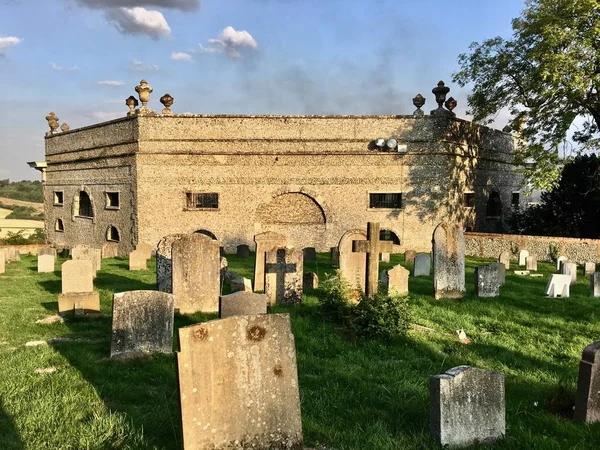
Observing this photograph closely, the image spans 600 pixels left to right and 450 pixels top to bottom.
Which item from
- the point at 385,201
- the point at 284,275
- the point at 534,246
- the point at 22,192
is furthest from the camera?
the point at 22,192

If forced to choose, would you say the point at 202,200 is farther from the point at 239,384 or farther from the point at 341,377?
the point at 239,384

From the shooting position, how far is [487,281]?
395 inches

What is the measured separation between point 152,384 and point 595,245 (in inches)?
648

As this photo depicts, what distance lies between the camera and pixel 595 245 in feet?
52.9

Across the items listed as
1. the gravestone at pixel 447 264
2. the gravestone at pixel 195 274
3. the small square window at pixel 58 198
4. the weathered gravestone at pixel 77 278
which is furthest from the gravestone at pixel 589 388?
the small square window at pixel 58 198

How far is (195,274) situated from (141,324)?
7.96 feet

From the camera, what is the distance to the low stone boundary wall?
53.3 feet

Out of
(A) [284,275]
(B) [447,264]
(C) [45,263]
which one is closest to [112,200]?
(C) [45,263]

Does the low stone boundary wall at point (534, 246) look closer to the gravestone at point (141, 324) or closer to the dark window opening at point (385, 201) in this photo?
the dark window opening at point (385, 201)

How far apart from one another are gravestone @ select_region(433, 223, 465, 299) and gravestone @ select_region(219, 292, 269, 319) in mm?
4777

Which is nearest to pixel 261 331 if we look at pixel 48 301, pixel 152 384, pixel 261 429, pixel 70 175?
pixel 261 429

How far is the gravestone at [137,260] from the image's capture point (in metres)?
14.8

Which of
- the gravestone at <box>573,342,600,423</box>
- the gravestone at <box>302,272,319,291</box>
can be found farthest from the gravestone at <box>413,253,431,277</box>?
the gravestone at <box>573,342,600,423</box>

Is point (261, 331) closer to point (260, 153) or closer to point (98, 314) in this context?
point (98, 314)
